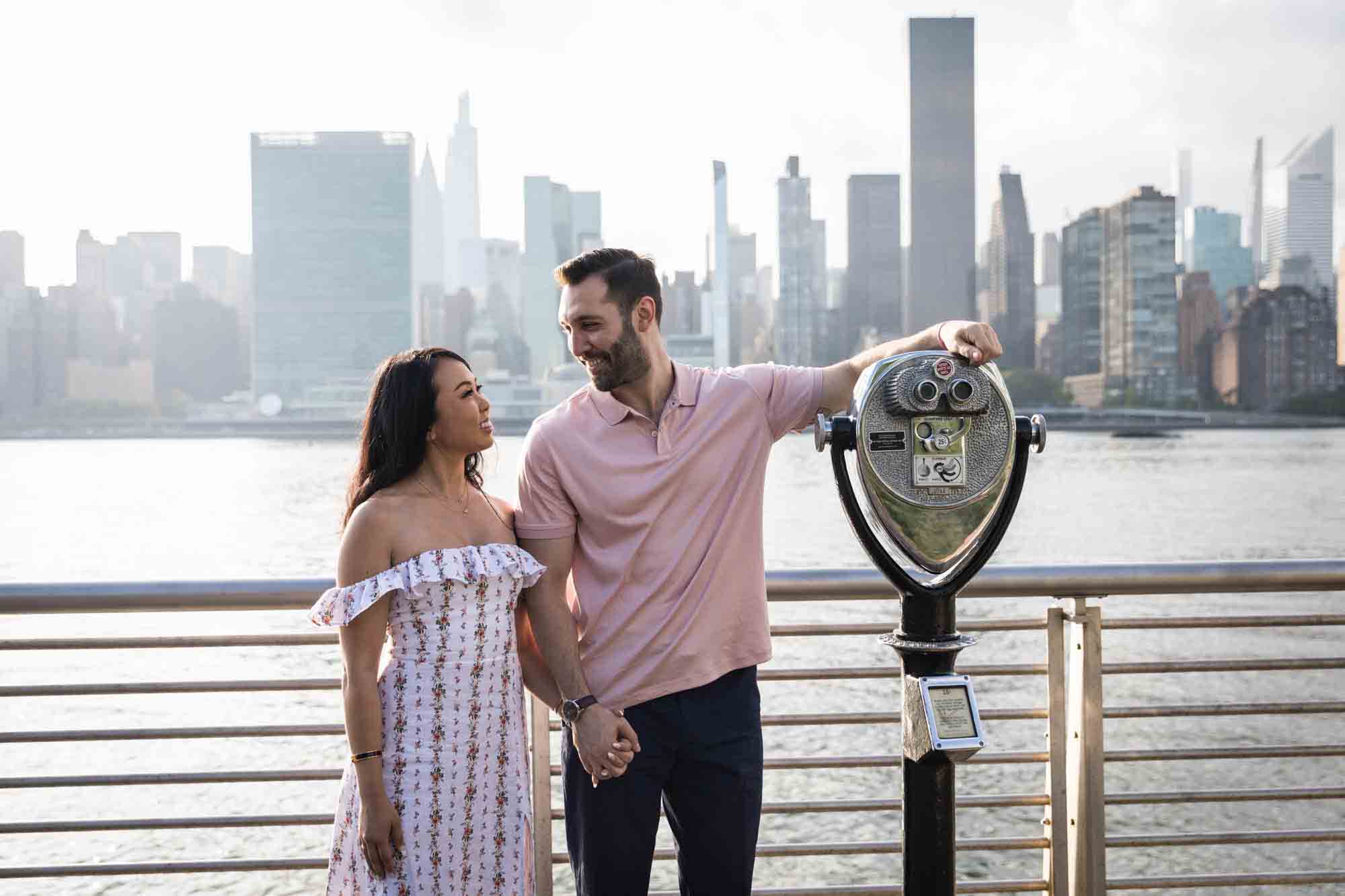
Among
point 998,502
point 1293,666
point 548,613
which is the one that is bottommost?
point 1293,666

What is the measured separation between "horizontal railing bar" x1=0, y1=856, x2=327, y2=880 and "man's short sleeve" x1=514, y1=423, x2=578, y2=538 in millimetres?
831

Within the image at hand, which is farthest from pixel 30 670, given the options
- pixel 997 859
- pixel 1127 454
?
pixel 1127 454

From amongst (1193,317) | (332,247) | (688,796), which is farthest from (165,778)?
(332,247)

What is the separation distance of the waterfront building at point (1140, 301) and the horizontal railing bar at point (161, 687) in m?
72.4

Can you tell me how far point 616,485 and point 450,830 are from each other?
1.94ft

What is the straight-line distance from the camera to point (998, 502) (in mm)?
1853

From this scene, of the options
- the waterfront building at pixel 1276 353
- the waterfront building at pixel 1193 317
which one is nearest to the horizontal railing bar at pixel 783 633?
the waterfront building at pixel 1276 353

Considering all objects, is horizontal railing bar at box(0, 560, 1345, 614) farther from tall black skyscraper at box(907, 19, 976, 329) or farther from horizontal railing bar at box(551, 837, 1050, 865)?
tall black skyscraper at box(907, 19, 976, 329)

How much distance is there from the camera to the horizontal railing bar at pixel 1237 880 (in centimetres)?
238

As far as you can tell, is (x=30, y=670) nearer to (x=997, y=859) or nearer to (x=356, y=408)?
(x=997, y=859)

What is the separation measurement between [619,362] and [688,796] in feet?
2.24

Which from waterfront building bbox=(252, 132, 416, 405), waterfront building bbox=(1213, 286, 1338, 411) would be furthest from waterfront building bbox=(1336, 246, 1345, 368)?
waterfront building bbox=(252, 132, 416, 405)

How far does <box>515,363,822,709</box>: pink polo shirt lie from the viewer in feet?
6.40

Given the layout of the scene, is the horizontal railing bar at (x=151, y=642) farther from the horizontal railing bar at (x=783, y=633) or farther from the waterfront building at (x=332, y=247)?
the waterfront building at (x=332, y=247)
